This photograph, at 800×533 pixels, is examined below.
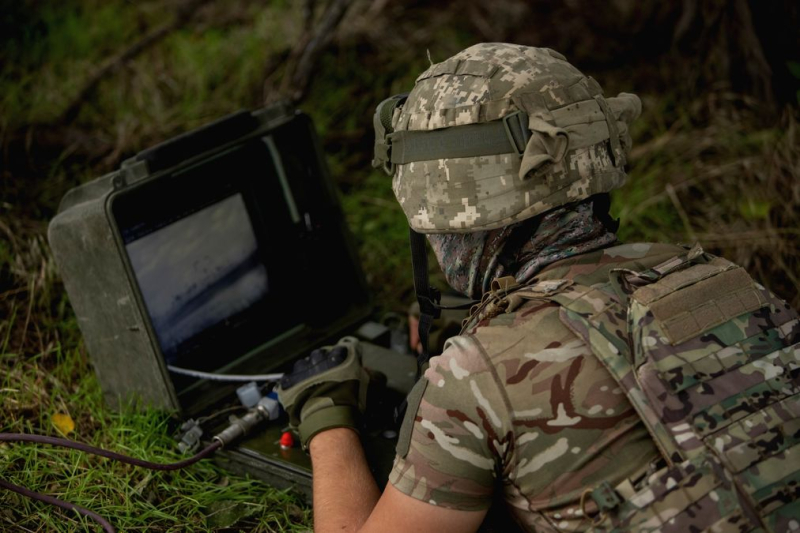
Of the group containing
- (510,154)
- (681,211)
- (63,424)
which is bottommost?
(681,211)

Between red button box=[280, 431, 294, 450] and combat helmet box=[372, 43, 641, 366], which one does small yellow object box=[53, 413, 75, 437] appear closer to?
red button box=[280, 431, 294, 450]

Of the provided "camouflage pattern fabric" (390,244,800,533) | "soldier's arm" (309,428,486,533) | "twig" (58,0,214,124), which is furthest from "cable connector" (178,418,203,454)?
"twig" (58,0,214,124)

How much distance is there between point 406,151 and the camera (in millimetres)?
2189

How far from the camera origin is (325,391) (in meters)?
2.55

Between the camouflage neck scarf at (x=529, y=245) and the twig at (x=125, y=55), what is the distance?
10.2 ft

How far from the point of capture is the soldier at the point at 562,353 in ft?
5.68

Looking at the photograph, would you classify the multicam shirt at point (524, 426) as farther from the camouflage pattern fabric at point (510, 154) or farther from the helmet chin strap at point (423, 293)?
the helmet chin strap at point (423, 293)

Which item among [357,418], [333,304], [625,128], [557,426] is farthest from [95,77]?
[557,426]

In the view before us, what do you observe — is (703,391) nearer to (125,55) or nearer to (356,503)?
(356,503)

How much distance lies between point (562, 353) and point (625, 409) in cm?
20

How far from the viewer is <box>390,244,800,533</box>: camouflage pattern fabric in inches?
67.3

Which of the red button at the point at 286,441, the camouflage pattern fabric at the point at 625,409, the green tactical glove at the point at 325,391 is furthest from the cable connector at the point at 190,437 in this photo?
the camouflage pattern fabric at the point at 625,409

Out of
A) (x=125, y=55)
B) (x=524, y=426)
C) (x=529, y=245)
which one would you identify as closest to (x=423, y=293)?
(x=529, y=245)

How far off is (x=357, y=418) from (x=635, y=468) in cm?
102
